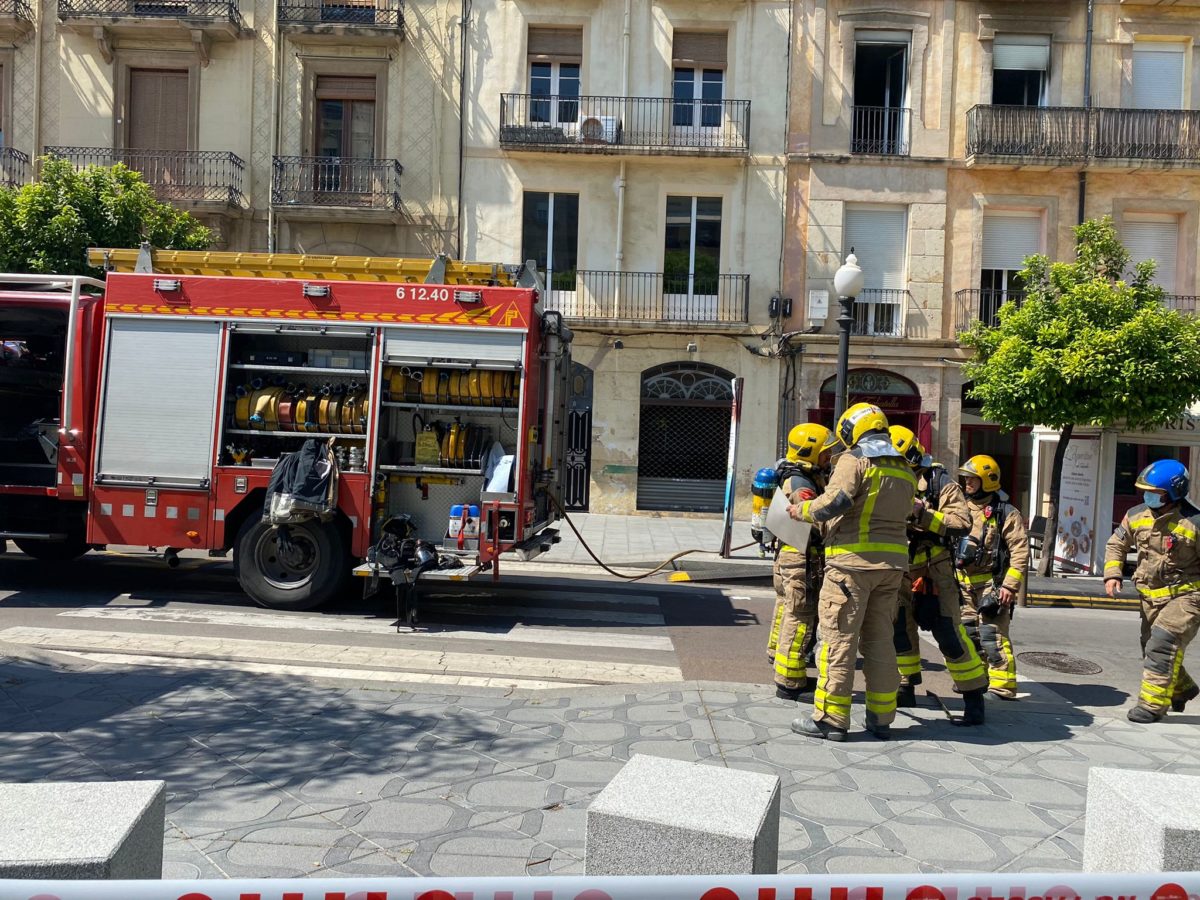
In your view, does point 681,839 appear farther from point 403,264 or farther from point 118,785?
point 403,264

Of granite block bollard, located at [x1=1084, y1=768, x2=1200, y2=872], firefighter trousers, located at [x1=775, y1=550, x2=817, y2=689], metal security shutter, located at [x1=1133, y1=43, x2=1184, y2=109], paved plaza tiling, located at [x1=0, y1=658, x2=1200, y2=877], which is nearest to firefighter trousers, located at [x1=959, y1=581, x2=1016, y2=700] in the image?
paved plaza tiling, located at [x1=0, y1=658, x2=1200, y2=877]

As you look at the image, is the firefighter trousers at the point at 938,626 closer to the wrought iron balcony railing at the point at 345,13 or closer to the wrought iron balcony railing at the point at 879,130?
the wrought iron balcony railing at the point at 879,130

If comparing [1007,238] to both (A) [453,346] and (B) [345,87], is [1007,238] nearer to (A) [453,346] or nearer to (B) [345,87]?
(B) [345,87]

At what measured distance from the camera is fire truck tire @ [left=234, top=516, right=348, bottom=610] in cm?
865

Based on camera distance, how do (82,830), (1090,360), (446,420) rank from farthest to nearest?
(1090,360), (446,420), (82,830)

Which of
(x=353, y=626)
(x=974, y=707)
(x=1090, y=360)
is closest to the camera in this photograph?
(x=974, y=707)

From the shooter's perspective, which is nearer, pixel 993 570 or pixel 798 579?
pixel 798 579

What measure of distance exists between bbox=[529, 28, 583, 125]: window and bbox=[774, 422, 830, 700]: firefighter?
15112mm

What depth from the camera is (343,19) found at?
1981 cm

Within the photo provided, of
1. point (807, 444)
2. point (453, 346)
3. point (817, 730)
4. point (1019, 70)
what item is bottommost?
point (817, 730)

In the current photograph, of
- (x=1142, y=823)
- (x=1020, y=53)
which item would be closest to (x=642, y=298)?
(x=1020, y=53)

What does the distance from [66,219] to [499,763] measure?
14679 mm

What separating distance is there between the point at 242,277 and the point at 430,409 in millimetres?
2171

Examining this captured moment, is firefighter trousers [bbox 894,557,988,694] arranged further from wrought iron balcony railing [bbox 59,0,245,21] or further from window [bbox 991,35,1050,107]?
wrought iron balcony railing [bbox 59,0,245,21]
